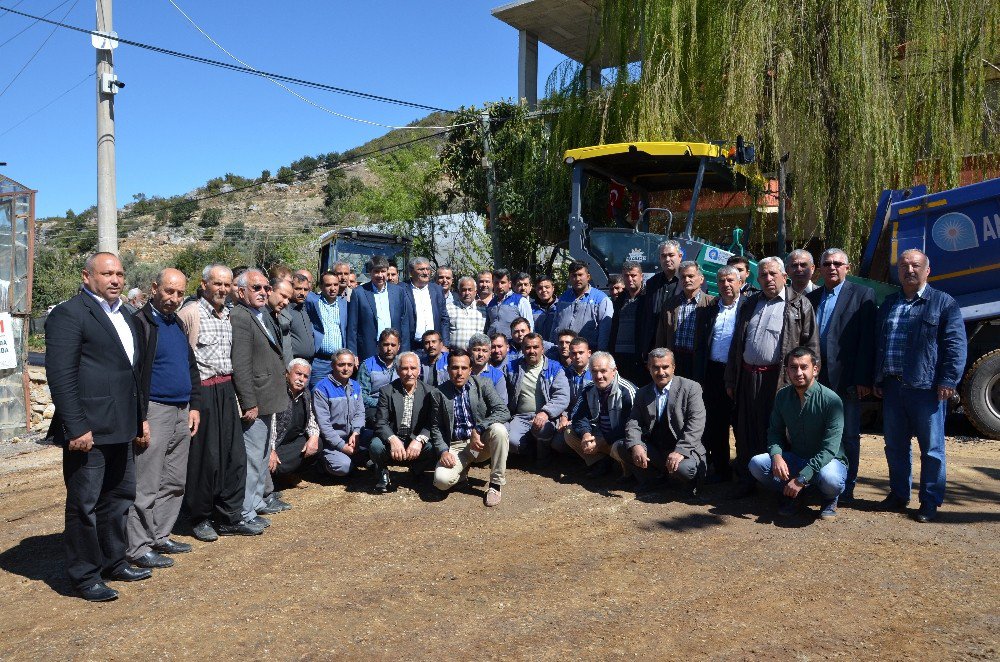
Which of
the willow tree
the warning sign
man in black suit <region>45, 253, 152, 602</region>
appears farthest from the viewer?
the willow tree

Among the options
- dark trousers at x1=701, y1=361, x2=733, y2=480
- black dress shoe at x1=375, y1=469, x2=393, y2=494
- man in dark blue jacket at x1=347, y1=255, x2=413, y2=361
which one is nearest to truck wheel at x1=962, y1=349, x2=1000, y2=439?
dark trousers at x1=701, y1=361, x2=733, y2=480

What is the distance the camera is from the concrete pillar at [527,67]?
21.5m

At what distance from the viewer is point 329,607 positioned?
4.21 metres

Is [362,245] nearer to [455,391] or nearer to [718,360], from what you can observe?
[455,391]

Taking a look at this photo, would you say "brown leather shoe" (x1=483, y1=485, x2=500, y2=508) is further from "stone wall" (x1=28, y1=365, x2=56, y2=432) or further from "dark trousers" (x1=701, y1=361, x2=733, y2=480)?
"stone wall" (x1=28, y1=365, x2=56, y2=432)

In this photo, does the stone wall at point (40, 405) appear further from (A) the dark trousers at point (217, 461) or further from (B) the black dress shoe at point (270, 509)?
(A) the dark trousers at point (217, 461)

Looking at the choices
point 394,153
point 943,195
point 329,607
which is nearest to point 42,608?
point 329,607

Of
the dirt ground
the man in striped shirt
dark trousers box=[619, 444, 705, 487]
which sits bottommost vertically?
the dirt ground

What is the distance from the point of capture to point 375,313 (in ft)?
25.4

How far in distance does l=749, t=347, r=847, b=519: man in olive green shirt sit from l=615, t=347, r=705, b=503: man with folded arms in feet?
1.73

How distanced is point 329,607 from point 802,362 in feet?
11.1

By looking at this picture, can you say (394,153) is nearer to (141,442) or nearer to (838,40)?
(838,40)

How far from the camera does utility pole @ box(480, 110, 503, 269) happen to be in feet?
47.4

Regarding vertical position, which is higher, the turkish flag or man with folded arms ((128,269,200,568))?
the turkish flag
